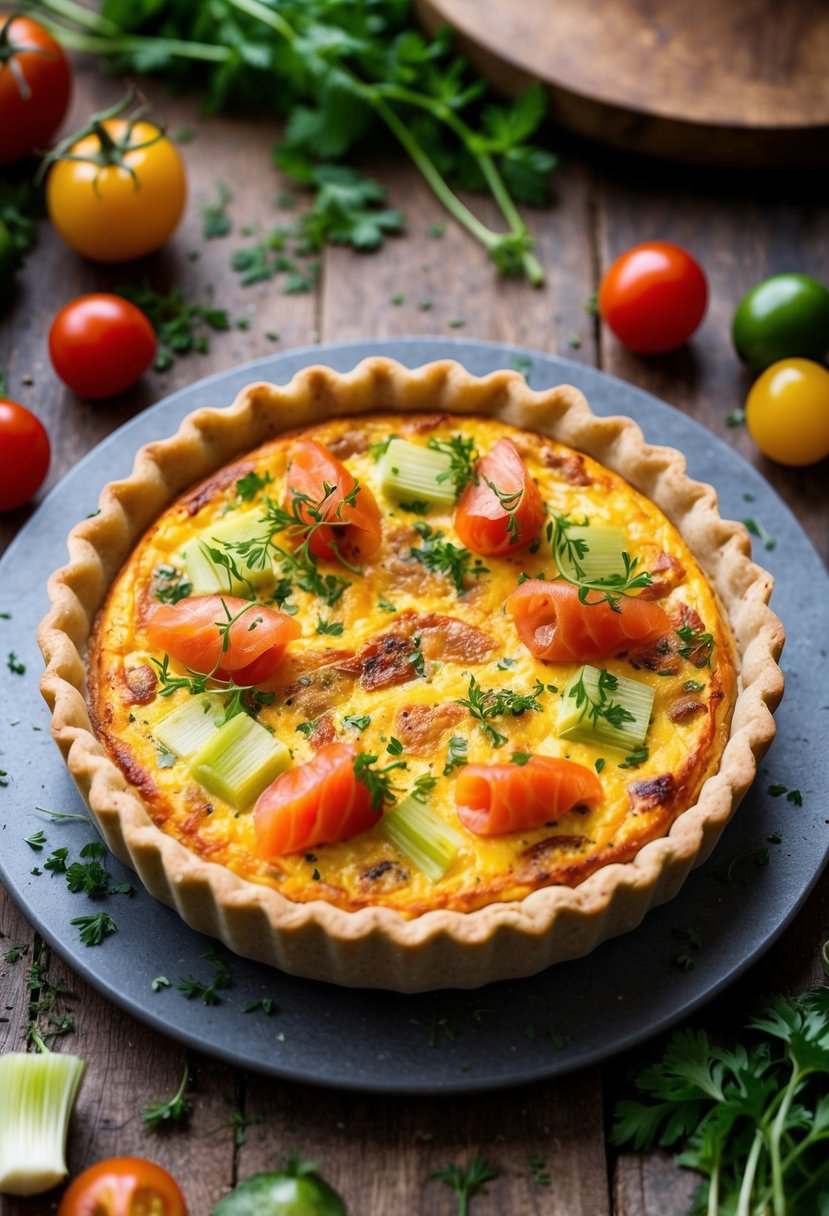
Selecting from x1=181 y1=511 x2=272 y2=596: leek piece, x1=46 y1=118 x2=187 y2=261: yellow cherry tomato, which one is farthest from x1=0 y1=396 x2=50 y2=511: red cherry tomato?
x1=46 y1=118 x2=187 y2=261: yellow cherry tomato

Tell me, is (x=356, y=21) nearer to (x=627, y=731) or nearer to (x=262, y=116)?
(x=262, y=116)

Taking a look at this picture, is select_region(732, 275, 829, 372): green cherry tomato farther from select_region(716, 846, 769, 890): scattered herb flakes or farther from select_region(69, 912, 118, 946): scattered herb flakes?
select_region(69, 912, 118, 946): scattered herb flakes

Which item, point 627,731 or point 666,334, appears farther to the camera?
point 666,334

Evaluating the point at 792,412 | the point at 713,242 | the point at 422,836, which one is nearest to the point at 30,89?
the point at 713,242

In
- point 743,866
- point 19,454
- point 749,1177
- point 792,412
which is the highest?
point 792,412

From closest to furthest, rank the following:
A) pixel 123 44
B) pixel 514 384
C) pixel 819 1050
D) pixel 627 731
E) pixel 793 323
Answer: pixel 819 1050, pixel 627 731, pixel 514 384, pixel 793 323, pixel 123 44

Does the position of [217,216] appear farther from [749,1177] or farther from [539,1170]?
[749,1177]

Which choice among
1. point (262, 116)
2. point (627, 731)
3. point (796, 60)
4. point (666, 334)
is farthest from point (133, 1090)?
point (796, 60)
